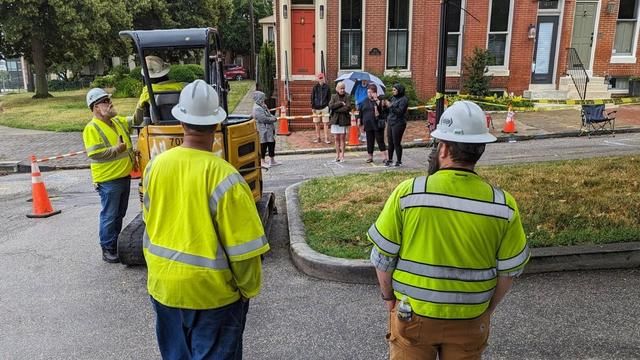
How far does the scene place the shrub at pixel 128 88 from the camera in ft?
90.4

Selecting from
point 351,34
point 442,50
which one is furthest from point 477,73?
point 442,50

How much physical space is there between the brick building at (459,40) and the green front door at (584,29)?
0.12 feet

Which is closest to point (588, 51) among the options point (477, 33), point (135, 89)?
point (477, 33)

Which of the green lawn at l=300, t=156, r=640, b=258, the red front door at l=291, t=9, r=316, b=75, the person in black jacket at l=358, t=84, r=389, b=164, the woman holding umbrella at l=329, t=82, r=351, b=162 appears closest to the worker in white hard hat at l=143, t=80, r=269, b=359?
the green lawn at l=300, t=156, r=640, b=258

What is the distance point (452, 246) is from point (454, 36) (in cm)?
1699

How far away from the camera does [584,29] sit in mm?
18469

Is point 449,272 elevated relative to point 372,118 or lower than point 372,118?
elevated

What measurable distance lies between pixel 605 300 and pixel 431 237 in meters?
3.07

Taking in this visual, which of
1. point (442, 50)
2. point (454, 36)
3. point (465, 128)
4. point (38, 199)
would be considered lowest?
point (38, 199)

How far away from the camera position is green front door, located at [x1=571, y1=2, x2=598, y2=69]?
18344mm

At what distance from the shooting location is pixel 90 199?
30.8 feet

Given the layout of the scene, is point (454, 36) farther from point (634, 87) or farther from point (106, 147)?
point (106, 147)

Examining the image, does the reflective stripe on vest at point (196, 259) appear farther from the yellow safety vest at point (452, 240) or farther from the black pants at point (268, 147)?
the black pants at point (268, 147)

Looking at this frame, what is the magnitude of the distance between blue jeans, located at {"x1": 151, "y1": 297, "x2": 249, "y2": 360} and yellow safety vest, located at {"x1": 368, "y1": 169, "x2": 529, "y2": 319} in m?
0.96
